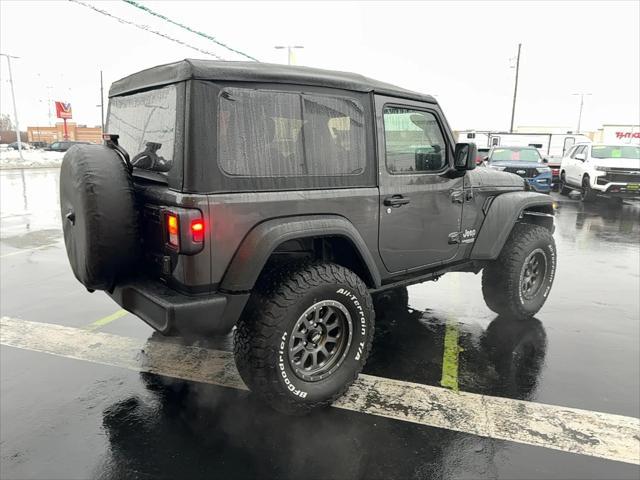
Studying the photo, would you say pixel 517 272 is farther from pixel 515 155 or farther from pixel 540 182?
pixel 515 155

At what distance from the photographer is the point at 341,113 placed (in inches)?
123

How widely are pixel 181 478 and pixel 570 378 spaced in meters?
2.85

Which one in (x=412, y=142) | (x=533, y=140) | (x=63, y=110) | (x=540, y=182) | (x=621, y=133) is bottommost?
(x=540, y=182)

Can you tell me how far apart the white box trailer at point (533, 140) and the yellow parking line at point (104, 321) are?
68.7 ft

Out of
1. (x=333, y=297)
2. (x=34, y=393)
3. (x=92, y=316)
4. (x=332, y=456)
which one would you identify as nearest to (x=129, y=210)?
(x=333, y=297)

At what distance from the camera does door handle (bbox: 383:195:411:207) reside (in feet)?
10.9

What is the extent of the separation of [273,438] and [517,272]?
2.82m

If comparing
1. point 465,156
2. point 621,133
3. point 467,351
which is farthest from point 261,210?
point 621,133

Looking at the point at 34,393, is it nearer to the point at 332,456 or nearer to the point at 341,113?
the point at 332,456

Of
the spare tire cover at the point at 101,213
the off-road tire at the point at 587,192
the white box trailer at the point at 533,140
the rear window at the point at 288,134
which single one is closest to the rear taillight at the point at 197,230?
the rear window at the point at 288,134

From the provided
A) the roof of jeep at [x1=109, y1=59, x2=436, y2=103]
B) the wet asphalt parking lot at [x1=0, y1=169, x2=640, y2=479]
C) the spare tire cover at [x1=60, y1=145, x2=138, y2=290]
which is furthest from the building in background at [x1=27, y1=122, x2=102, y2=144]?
the spare tire cover at [x1=60, y1=145, x2=138, y2=290]

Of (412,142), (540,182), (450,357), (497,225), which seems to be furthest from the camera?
(540,182)

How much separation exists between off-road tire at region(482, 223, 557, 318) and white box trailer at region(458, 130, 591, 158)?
63.2ft

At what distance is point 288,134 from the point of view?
2.91 metres
